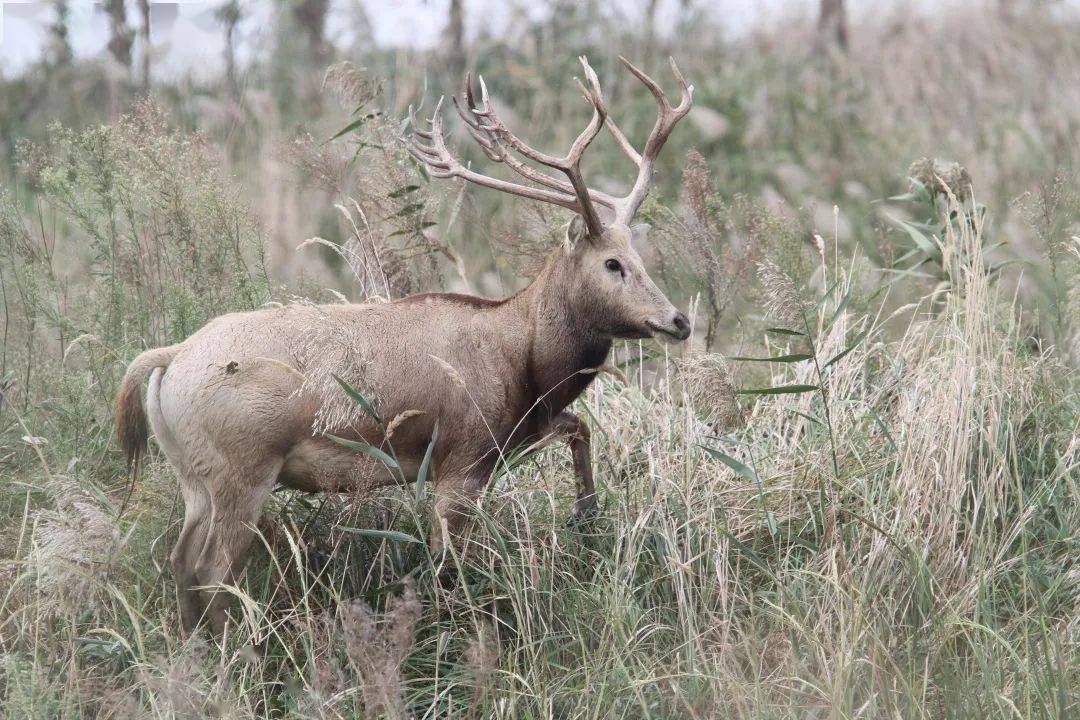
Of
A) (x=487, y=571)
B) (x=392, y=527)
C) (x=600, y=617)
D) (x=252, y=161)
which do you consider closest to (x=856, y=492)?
(x=600, y=617)

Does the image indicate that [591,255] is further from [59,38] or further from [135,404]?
[59,38]

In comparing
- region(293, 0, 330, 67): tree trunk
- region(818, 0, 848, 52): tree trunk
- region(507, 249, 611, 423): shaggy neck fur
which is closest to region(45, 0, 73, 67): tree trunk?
region(293, 0, 330, 67): tree trunk

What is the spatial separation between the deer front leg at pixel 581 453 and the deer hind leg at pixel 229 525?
1148mm

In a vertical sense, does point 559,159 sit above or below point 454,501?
above

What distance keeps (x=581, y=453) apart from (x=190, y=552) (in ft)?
4.99

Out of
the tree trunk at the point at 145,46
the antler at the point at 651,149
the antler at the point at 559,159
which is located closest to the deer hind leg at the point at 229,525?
the antler at the point at 559,159

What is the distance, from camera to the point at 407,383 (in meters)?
4.36

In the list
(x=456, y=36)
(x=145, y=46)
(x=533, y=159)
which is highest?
(x=456, y=36)

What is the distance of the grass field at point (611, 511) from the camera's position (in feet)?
12.3

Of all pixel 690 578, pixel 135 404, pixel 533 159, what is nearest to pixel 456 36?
pixel 533 159

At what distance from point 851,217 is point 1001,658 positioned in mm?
6683

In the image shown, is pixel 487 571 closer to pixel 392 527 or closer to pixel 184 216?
pixel 392 527

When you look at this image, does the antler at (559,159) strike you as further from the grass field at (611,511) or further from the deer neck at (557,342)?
the grass field at (611,511)

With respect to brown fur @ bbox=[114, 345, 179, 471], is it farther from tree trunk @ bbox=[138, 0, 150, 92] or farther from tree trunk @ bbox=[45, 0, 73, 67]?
tree trunk @ bbox=[45, 0, 73, 67]
